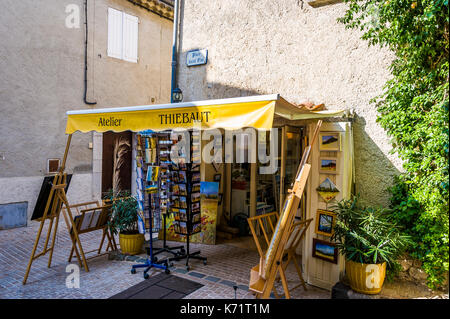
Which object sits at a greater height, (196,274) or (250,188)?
(250,188)

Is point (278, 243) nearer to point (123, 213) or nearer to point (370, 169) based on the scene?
point (370, 169)

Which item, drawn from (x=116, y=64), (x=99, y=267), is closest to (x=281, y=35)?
(x=99, y=267)

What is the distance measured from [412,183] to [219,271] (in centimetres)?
315

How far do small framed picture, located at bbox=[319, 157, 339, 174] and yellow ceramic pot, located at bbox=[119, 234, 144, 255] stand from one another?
3.48 metres

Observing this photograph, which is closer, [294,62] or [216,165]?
[294,62]

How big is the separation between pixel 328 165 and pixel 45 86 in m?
7.73

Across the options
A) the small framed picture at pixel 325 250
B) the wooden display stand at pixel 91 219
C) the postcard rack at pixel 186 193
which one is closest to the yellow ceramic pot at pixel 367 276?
the small framed picture at pixel 325 250

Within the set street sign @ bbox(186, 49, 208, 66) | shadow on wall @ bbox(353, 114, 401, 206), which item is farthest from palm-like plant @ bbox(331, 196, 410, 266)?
street sign @ bbox(186, 49, 208, 66)

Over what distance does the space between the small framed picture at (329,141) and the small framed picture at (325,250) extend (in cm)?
134

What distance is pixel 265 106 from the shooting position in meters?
3.68

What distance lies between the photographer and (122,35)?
1057cm

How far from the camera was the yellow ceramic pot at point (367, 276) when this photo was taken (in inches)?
153

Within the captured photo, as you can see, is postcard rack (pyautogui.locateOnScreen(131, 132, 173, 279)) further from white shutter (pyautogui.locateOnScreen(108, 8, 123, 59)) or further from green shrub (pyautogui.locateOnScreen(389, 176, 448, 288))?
white shutter (pyautogui.locateOnScreen(108, 8, 123, 59))
